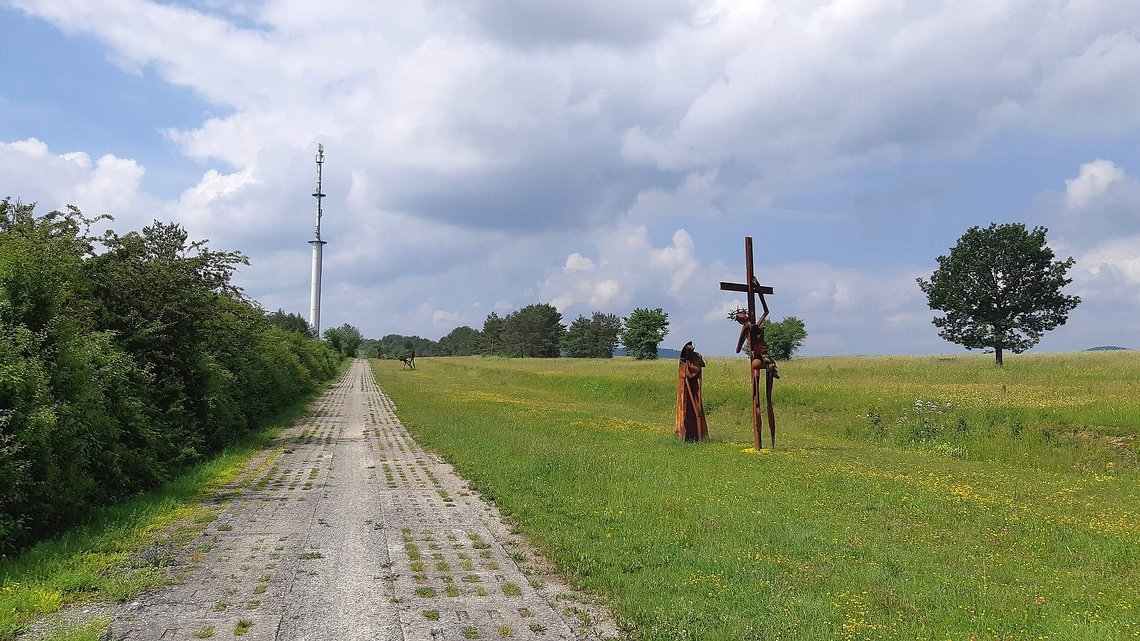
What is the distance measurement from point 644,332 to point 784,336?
29580 millimetres

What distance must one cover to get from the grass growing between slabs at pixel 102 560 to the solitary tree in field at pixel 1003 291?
51911mm

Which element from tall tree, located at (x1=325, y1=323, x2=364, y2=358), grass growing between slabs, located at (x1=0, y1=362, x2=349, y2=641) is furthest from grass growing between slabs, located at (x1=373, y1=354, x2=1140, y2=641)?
tall tree, located at (x1=325, y1=323, x2=364, y2=358)

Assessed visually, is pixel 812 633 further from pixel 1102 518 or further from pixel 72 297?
pixel 72 297

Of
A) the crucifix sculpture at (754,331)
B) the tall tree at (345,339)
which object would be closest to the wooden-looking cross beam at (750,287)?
the crucifix sculpture at (754,331)

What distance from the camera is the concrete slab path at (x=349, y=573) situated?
196 inches

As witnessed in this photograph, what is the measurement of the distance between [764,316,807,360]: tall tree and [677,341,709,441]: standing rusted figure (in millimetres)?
60529

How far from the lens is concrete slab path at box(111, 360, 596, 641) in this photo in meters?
4.98

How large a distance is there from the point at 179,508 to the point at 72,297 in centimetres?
348

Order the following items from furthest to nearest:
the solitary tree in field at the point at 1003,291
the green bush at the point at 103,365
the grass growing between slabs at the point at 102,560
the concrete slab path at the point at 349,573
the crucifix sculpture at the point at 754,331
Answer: the solitary tree in field at the point at 1003,291
the crucifix sculpture at the point at 754,331
the green bush at the point at 103,365
the grass growing between slabs at the point at 102,560
the concrete slab path at the point at 349,573

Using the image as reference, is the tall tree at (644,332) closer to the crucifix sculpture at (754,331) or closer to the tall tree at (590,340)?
the tall tree at (590,340)

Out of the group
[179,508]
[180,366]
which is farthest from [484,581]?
[180,366]

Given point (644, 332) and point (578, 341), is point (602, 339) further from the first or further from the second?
point (644, 332)

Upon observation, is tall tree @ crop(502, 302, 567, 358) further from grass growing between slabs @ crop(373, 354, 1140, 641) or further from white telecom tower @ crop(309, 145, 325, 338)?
grass growing between slabs @ crop(373, 354, 1140, 641)

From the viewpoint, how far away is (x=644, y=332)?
112m
